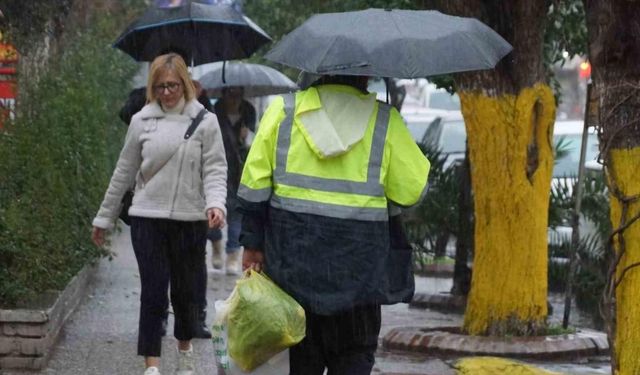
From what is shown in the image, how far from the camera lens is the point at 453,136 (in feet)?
65.9

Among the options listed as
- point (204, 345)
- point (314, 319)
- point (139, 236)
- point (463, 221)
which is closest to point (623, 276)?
point (314, 319)

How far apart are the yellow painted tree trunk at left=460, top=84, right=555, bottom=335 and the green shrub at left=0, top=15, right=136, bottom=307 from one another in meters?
2.64

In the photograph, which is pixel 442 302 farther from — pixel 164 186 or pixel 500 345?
pixel 164 186

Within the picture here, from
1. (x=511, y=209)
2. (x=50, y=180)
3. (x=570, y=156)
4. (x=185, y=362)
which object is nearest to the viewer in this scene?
(x=185, y=362)

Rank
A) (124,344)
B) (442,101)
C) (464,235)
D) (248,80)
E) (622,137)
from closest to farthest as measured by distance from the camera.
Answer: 1. (622,137)
2. (124,344)
3. (464,235)
4. (248,80)
5. (442,101)

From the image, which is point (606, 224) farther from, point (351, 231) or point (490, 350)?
point (351, 231)

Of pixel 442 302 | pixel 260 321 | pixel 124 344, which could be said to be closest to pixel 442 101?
pixel 442 302

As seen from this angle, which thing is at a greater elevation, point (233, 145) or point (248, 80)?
point (248, 80)

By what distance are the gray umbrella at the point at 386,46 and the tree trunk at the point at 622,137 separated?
2.28 ft

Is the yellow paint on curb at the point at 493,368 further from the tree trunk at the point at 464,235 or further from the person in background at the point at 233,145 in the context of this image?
the tree trunk at the point at 464,235

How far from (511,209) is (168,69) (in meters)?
2.83

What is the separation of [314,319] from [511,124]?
13.4 ft

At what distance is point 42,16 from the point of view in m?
12.1

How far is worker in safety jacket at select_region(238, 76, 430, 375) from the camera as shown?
5508 mm
